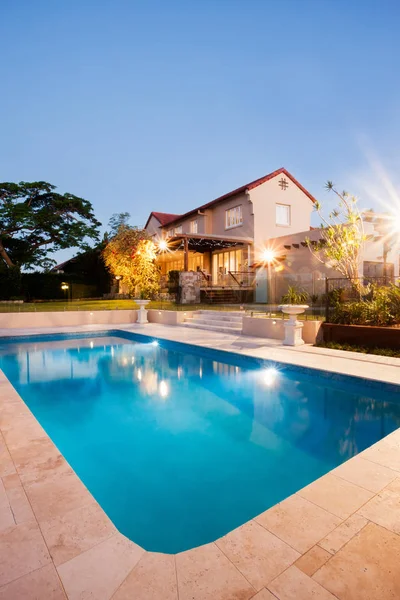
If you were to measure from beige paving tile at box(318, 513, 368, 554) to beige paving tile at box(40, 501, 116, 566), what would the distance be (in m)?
1.42

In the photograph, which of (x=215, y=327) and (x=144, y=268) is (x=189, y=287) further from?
(x=215, y=327)

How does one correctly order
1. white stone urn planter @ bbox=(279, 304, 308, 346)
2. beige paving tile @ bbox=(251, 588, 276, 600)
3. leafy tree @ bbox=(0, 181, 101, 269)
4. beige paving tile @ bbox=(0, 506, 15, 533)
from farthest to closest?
1. leafy tree @ bbox=(0, 181, 101, 269)
2. white stone urn planter @ bbox=(279, 304, 308, 346)
3. beige paving tile @ bbox=(0, 506, 15, 533)
4. beige paving tile @ bbox=(251, 588, 276, 600)

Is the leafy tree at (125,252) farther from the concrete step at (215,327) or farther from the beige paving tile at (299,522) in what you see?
the beige paving tile at (299,522)

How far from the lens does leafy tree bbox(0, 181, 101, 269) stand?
27.6m

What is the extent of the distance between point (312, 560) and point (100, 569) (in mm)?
1261

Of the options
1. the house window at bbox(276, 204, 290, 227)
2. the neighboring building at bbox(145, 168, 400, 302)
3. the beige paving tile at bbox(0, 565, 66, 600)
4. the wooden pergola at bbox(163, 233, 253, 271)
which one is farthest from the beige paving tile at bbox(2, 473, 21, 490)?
the house window at bbox(276, 204, 290, 227)

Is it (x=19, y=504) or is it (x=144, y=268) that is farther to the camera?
(x=144, y=268)

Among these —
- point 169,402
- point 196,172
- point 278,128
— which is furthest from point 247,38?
point 196,172

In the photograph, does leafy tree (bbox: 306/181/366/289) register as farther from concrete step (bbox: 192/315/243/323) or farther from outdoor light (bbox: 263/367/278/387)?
outdoor light (bbox: 263/367/278/387)

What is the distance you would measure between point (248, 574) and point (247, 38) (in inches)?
1054

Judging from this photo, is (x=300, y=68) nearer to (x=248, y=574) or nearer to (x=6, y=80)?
(x=6, y=80)

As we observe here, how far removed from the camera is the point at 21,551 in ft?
7.25

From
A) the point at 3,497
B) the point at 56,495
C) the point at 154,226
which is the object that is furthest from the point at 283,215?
the point at 3,497

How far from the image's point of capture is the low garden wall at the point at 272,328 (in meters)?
10.7
